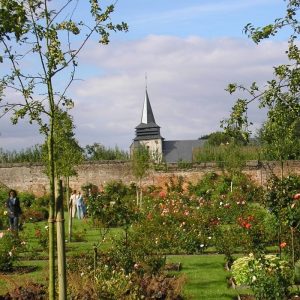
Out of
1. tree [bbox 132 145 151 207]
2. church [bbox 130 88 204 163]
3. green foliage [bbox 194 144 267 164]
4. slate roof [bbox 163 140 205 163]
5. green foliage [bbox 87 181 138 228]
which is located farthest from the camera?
church [bbox 130 88 204 163]

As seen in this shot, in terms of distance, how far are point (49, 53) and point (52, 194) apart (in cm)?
122

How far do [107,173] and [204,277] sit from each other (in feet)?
67.4

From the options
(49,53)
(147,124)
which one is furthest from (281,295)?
(147,124)

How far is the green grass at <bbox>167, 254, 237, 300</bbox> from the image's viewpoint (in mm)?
9208

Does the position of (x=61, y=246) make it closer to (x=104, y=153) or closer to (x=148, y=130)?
(x=104, y=153)

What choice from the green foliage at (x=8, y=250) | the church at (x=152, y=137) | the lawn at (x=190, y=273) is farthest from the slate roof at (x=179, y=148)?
the green foliage at (x=8, y=250)

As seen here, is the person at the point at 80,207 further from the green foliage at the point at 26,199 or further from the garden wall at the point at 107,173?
A: the garden wall at the point at 107,173

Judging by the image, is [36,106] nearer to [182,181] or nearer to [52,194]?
[52,194]

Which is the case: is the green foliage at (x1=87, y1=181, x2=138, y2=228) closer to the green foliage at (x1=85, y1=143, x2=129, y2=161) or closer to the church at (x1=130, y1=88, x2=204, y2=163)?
the green foliage at (x1=85, y1=143, x2=129, y2=161)

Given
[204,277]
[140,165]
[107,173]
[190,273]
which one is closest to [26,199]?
[107,173]

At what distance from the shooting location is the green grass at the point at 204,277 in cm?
921

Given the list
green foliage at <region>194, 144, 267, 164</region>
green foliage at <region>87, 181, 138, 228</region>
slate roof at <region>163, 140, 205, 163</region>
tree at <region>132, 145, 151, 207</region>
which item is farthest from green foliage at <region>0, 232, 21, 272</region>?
slate roof at <region>163, 140, 205, 163</region>

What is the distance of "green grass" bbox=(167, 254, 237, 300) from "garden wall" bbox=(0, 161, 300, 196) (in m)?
17.0

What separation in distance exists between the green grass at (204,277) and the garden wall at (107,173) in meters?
17.0
